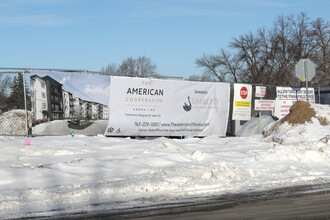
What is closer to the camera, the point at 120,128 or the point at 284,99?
the point at 120,128

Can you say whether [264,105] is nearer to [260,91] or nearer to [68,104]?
[260,91]

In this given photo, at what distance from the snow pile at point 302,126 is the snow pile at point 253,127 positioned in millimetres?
1740

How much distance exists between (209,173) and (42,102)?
24.9 feet

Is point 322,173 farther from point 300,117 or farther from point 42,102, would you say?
point 42,102

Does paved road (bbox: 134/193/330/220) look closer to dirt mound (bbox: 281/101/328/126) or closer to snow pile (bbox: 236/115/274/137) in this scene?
dirt mound (bbox: 281/101/328/126)

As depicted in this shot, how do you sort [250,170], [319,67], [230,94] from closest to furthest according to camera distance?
[250,170] < [230,94] < [319,67]

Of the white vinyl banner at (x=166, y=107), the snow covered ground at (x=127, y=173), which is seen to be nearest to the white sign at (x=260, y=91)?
the white vinyl banner at (x=166, y=107)

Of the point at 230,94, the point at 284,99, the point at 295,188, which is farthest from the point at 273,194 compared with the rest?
the point at 284,99

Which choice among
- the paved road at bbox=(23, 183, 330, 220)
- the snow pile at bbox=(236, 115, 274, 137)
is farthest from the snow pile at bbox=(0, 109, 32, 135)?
the paved road at bbox=(23, 183, 330, 220)

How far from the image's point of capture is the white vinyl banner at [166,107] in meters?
15.6

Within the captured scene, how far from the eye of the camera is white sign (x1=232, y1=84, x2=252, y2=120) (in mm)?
18234

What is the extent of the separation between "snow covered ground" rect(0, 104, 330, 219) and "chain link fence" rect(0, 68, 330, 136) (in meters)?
0.71

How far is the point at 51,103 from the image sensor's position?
1446 cm

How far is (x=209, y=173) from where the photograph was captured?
8602 mm
